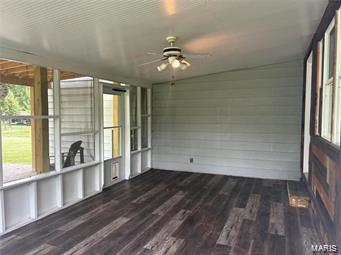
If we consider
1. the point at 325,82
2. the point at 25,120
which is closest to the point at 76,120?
the point at 25,120

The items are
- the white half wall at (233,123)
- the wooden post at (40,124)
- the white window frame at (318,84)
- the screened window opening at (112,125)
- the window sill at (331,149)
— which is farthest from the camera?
the white half wall at (233,123)

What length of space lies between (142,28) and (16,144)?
91.3 inches

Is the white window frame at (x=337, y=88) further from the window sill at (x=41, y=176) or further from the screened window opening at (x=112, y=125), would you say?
the screened window opening at (x=112, y=125)

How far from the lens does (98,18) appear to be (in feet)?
8.00

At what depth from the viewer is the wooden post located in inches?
140

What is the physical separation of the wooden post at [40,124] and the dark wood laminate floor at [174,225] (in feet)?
2.83

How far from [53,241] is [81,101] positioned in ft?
8.04

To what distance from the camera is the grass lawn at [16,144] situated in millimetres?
3103

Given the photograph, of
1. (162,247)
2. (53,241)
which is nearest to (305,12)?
(162,247)

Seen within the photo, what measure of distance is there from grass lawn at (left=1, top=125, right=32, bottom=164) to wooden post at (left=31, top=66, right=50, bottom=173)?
11 cm

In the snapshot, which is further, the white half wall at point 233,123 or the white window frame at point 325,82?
the white half wall at point 233,123

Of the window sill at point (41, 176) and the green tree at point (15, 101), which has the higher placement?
the green tree at point (15, 101)

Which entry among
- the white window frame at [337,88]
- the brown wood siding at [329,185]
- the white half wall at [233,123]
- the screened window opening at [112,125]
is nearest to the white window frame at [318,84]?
the brown wood siding at [329,185]

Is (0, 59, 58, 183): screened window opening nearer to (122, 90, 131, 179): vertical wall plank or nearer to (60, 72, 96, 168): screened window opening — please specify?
(60, 72, 96, 168): screened window opening
